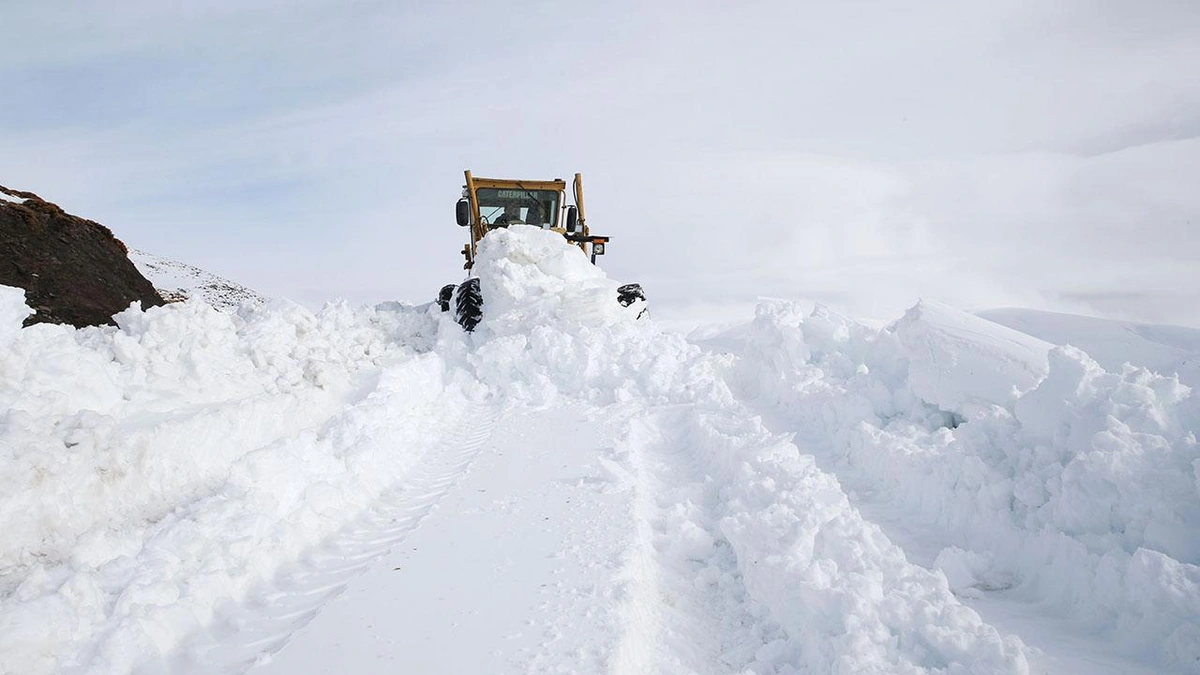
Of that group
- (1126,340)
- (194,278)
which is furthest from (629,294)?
(194,278)

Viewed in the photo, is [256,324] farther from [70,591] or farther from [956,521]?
[956,521]

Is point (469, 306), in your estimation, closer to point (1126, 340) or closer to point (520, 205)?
point (520, 205)

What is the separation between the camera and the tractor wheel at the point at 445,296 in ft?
37.6

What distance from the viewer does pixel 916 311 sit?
19.7 ft

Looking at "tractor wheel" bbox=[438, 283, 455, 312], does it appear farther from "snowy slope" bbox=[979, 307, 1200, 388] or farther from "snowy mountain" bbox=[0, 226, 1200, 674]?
"snowy slope" bbox=[979, 307, 1200, 388]

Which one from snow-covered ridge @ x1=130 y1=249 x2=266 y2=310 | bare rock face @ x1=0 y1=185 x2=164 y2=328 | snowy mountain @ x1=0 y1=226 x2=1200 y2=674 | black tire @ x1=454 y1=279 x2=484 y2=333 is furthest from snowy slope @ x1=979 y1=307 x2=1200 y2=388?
snow-covered ridge @ x1=130 y1=249 x2=266 y2=310

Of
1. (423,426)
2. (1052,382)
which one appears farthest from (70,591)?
(1052,382)

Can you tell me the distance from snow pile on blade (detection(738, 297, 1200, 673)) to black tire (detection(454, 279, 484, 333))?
5.76 m

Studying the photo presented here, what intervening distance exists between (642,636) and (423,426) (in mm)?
4137

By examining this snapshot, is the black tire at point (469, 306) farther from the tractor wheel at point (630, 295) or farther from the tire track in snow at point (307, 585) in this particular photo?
the tire track in snow at point (307, 585)

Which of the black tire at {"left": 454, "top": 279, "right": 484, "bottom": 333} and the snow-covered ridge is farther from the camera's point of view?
the snow-covered ridge

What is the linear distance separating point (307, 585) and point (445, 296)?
27.9ft

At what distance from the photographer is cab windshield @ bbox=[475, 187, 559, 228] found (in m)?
12.3

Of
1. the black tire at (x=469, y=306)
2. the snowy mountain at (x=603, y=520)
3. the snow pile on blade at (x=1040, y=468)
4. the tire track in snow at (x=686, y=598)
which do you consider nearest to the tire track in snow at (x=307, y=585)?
the snowy mountain at (x=603, y=520)
